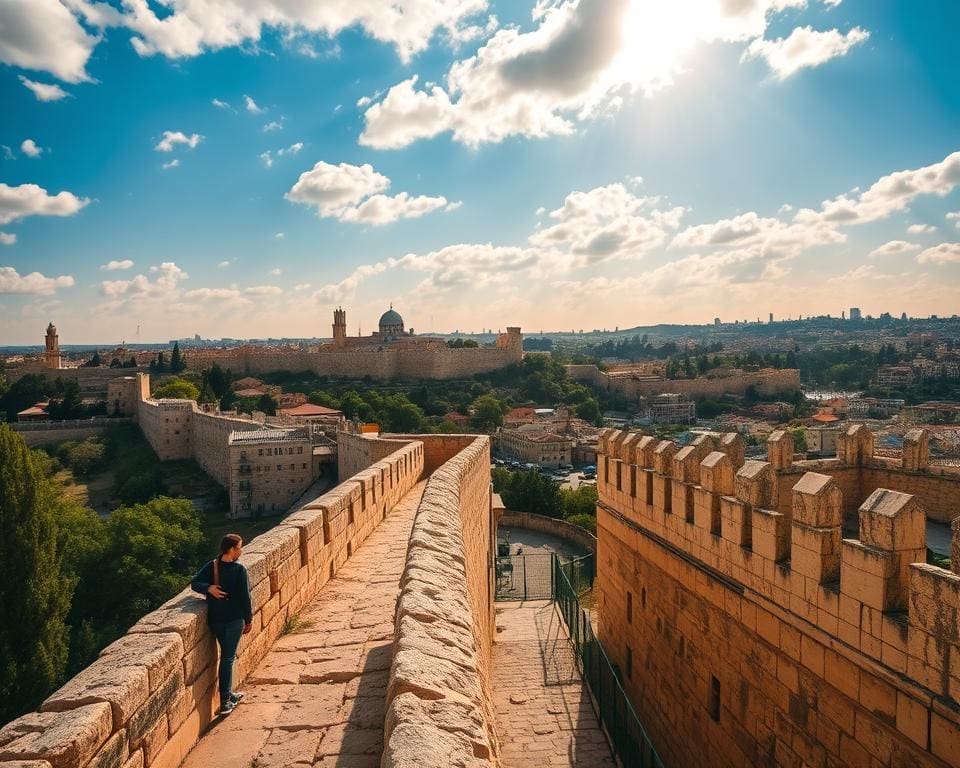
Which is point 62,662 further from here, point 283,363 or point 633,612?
point 283,363

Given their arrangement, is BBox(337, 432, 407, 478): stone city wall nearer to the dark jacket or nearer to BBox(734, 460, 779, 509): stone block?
BBox(734, 460, 779, 509): stone block

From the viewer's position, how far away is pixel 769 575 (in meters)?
4.63

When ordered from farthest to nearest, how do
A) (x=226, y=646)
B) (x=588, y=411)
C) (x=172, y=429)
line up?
(x=588, y=411) < (x=172, y=429) < (x=226, y=646)

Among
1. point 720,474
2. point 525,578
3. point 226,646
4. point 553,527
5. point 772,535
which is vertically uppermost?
point 720,474

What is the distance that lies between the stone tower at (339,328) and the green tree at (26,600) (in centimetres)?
7975

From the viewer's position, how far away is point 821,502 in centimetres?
411

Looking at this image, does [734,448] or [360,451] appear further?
[360,451]

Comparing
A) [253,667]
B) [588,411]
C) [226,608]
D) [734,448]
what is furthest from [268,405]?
[226,608]

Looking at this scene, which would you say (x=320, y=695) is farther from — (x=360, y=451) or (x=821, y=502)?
(x=360, y=451)

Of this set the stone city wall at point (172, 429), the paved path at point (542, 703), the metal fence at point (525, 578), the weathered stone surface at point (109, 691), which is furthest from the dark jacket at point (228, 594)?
the stone city wall at point (172, 429)

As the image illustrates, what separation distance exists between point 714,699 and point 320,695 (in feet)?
11.4

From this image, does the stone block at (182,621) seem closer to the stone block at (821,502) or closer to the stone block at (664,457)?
the stone block at (821,502)

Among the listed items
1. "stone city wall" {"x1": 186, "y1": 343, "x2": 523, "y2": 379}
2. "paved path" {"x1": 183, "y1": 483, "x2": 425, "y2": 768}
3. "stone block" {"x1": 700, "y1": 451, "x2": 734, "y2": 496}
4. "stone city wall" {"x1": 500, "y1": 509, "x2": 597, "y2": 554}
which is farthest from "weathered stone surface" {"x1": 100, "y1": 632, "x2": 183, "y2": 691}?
"stone city wall" {"x1": 186, "y1": 343, "x2": 523, "y2": 379}

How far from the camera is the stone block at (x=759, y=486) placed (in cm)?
485
